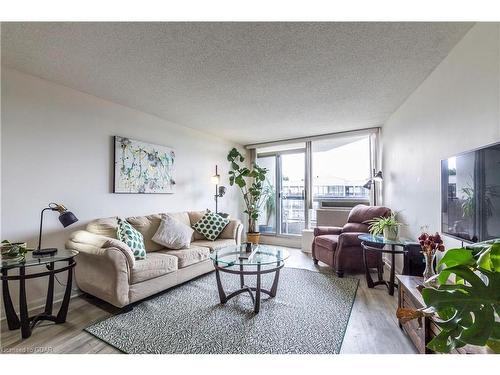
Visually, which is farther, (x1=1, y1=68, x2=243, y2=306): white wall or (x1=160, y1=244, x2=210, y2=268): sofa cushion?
(x1=160, y1=244, x2=210, y2=268): sofa cushion

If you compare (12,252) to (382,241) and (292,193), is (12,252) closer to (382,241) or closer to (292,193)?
(382,241)

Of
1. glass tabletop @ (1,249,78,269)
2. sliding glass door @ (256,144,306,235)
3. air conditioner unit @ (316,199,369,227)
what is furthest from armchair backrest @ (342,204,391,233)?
glass tabletop @ (1,249,78,269)

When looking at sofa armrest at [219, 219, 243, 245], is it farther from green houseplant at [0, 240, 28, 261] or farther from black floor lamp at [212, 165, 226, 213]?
Answer: green houseplant at [0, 240, 28, 261]

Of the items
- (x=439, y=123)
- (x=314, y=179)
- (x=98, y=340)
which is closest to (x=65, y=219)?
(x=98, y=340)

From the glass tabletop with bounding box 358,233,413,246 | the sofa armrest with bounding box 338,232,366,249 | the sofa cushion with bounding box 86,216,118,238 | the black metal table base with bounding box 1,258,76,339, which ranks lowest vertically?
the black metal table base with bounding box 1,258,76,339

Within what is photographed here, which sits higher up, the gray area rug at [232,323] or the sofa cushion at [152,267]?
the sofa cushion at [152,267]

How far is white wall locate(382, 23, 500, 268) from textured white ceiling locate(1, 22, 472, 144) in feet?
0.47

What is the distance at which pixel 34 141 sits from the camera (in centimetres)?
226

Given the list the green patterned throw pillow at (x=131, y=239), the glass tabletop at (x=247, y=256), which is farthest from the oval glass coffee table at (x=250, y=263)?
the green patterned throw pillow at (x=131, y=239)

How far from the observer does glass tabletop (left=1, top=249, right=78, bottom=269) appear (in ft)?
5.69

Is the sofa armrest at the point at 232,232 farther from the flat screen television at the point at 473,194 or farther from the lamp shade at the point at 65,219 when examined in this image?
the flat screen television at the point at 473,194

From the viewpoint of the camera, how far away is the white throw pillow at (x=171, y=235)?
9.49 ft

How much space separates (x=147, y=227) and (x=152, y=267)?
0.79 metres

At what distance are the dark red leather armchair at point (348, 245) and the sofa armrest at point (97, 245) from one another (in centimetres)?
251
